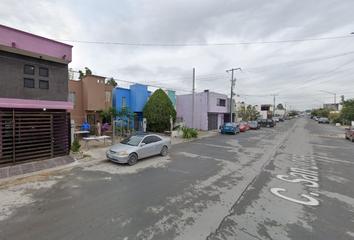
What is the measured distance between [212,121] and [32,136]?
21118 millimetres

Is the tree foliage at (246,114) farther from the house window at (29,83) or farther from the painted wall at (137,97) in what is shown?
the house window at (29,83)

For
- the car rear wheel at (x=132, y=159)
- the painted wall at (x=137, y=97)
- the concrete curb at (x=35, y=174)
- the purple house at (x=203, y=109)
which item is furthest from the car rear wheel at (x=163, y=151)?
the purple house at (x=203, y=109)

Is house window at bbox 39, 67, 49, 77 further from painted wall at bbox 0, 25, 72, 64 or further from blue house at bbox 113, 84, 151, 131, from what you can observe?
blue house at bbox 113, 84, 151, 131

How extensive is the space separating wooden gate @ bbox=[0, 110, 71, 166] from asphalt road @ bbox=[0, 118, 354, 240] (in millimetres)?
2283

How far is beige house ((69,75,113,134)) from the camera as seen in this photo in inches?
550

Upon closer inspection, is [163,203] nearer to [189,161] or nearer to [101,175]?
[101,175]

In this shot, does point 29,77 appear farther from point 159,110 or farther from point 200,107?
point 200,107

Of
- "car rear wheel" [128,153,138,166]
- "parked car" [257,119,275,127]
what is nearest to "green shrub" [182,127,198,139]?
"car rear wheel" [128,153,138,166]

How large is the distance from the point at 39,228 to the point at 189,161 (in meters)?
5.96

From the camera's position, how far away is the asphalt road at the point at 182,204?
10.1ft

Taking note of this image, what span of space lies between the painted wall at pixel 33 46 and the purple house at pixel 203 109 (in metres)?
17.3

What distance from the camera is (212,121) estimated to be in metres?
24.4

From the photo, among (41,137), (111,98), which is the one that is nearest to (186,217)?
(41,137)

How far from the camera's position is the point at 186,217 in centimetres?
350
